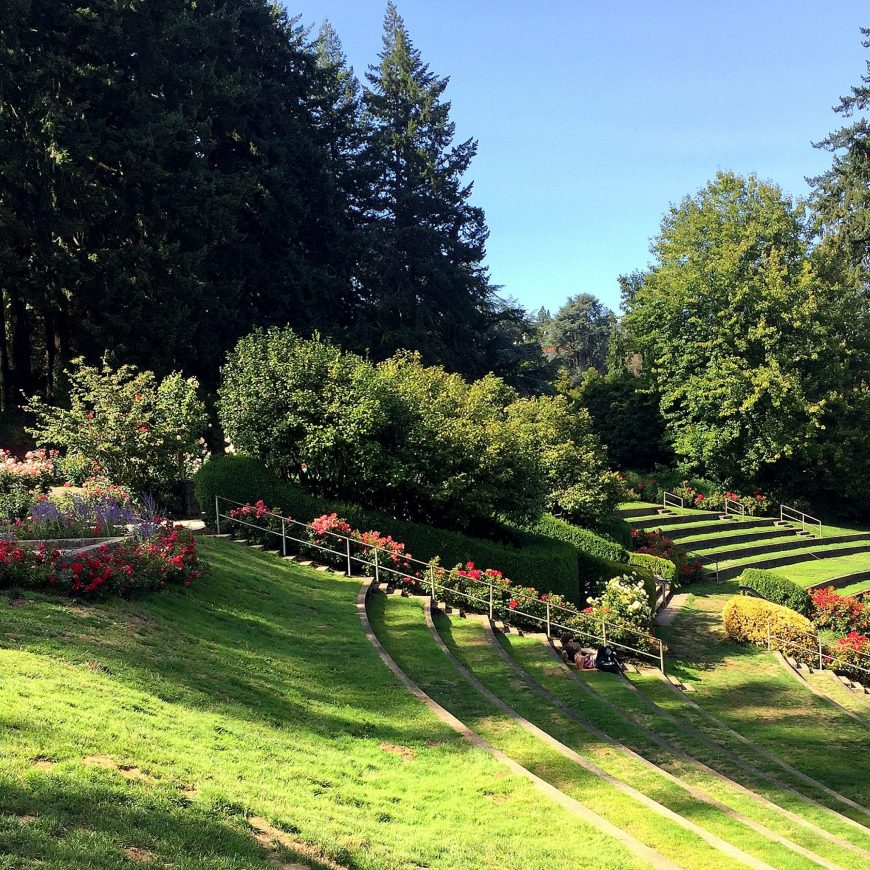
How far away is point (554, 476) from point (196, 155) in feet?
69.9

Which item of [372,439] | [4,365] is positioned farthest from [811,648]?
[4,365]

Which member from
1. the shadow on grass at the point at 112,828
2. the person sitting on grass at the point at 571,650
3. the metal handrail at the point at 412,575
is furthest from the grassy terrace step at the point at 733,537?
the shadow on grass at the point at 112,828

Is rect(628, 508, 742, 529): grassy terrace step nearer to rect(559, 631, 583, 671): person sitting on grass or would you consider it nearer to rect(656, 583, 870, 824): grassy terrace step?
rect(656, 583, 870, 824): grassy terrace step

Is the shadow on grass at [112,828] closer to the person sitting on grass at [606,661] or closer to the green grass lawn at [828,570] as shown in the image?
the person sitting on grass at [606,661]

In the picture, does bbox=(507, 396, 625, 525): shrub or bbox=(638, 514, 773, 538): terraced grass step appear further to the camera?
bbox=(638, 514, 773, 538): terraced grass step

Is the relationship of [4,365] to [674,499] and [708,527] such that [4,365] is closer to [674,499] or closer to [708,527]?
[708,527]

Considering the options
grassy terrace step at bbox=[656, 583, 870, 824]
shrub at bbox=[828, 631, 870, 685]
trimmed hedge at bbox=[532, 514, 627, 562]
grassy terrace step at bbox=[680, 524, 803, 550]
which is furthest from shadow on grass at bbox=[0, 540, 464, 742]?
grassy terrace step at bbox=[680, 524, 803, 550]

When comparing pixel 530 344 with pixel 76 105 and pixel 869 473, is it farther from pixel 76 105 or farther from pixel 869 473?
pixel 76 105

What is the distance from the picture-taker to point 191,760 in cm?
621

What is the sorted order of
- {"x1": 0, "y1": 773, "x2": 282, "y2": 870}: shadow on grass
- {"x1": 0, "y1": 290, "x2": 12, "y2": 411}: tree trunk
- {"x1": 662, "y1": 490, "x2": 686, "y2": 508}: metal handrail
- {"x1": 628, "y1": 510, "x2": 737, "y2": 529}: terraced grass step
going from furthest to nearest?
{"x1": 662, "y1": 490, "x2": 686, "y2": 508}: metal handrail → {"x1": 628, "y1": 510, "x2": 737, "y2": 529}: terraced grass step → {"x1": 0, "y1": 290, "x2": 12, "y2": 411}: tree trunk → {"x1": 0, "y1": 773, "x2": 282, "y2": 870}: shadow on grass

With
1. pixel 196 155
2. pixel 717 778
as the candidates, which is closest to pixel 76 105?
pixel 196 155

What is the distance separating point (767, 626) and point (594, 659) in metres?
6.65

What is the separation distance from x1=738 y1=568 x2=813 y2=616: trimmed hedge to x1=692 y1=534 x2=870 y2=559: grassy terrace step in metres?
5.95

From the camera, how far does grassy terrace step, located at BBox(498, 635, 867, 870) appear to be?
7961 millimetres
